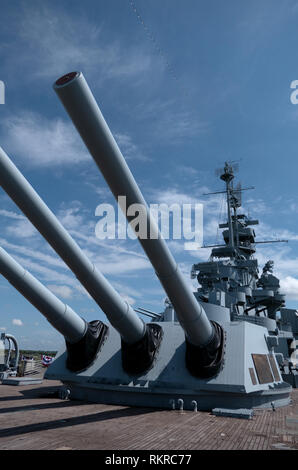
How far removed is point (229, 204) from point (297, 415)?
1915 centimetres

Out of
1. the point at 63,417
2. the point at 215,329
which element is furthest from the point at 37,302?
the point at 215,329

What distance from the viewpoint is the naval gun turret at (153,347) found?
5.98 meters

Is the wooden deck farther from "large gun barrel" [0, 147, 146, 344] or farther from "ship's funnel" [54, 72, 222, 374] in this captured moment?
"large gun barrel" [0, 147, 146, 344]

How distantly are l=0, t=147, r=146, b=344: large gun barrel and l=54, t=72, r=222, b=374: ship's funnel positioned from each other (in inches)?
51.8

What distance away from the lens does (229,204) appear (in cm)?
2627

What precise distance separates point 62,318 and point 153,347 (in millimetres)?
2286

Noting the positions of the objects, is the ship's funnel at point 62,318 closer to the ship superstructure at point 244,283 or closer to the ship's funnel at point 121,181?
the ship's funnel at point 121,181

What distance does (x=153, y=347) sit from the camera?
891 cm

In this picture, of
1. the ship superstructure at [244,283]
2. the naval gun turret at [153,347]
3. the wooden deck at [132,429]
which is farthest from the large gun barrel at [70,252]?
the ship superstructure at [244,283]

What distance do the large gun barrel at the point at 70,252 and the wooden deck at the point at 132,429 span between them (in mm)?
1830

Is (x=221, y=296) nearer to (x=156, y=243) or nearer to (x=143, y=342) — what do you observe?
(x=143, y=342)

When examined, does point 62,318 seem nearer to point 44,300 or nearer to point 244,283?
point 44,300

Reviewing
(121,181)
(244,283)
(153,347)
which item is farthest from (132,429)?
(244,283)

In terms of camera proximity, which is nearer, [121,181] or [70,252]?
[121,181]
